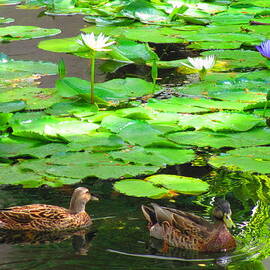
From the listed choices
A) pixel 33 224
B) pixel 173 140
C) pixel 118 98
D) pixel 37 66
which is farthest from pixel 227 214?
pixel 37 66

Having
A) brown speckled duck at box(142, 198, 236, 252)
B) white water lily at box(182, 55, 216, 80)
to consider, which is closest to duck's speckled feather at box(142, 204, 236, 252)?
brown speckled duck at box(142, 198, 236, 252)

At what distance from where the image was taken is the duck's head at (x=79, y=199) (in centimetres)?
438

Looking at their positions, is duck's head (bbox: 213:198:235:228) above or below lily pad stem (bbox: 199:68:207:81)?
above

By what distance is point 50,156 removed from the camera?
520 cm

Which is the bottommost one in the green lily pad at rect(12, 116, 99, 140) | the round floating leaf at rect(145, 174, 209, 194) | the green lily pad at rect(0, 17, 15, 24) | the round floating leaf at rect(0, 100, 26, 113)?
the green lily pad at rect(0, 17, 15, 24)

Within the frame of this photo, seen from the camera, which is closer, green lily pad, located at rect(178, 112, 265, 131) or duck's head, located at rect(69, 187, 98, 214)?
duck's head, located at rect(69, 187, 98, 214)

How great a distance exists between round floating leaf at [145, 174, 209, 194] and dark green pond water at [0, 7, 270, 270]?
7 cm

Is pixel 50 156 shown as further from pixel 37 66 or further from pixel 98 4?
pixel 98 4

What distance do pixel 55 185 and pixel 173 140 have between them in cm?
108

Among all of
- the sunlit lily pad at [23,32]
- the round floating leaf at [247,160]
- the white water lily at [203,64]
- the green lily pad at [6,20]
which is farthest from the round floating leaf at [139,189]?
the green lily pad at [6,20]

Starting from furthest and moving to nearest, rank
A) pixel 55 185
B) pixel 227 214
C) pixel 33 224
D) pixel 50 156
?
Result: 1. pixel 50 156
2. pixel 55 185
3. pixel 33 224
4. pixel 227 214

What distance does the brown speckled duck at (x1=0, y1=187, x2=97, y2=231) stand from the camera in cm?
431

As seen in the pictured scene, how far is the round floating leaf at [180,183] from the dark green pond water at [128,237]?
0.22 feet

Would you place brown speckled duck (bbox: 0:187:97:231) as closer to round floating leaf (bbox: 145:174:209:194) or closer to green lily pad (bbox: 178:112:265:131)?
round floating leaf (bbox: 145:174:209:194)
